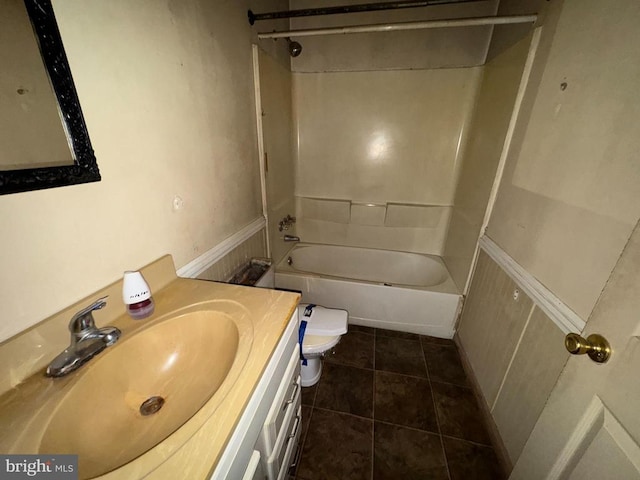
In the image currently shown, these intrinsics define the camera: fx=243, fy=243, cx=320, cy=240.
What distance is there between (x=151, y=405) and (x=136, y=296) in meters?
0.29

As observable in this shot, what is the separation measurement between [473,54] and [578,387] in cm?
221

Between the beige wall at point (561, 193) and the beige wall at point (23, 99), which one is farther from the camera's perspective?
the beige wall at point (561, 193)

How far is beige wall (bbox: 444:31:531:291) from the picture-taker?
1395 millimetres

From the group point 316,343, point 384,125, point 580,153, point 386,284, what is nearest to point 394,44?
point 384,125

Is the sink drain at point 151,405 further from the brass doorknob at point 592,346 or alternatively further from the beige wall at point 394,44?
the beige wall at point 394,44

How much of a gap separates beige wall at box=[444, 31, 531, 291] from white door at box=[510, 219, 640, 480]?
1116 mm

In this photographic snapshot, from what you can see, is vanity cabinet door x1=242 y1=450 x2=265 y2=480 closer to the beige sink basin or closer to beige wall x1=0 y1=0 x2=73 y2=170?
the beige sink basin

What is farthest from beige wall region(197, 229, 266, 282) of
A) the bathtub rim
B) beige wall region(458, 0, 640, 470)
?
beige wall region(458, 0, 640, 470)

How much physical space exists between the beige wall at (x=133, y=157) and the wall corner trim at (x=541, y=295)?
4.77ft

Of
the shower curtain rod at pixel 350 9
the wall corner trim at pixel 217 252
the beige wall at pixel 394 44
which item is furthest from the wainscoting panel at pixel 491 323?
the beige wall at pixel 394 44

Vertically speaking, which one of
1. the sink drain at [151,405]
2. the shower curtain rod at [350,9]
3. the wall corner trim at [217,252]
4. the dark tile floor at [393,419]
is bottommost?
the dark tile floor at [393,419]

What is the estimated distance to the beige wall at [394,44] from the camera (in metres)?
1.80

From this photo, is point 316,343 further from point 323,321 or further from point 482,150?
point 482,150

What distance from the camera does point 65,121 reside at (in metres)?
Answer: 0.58
